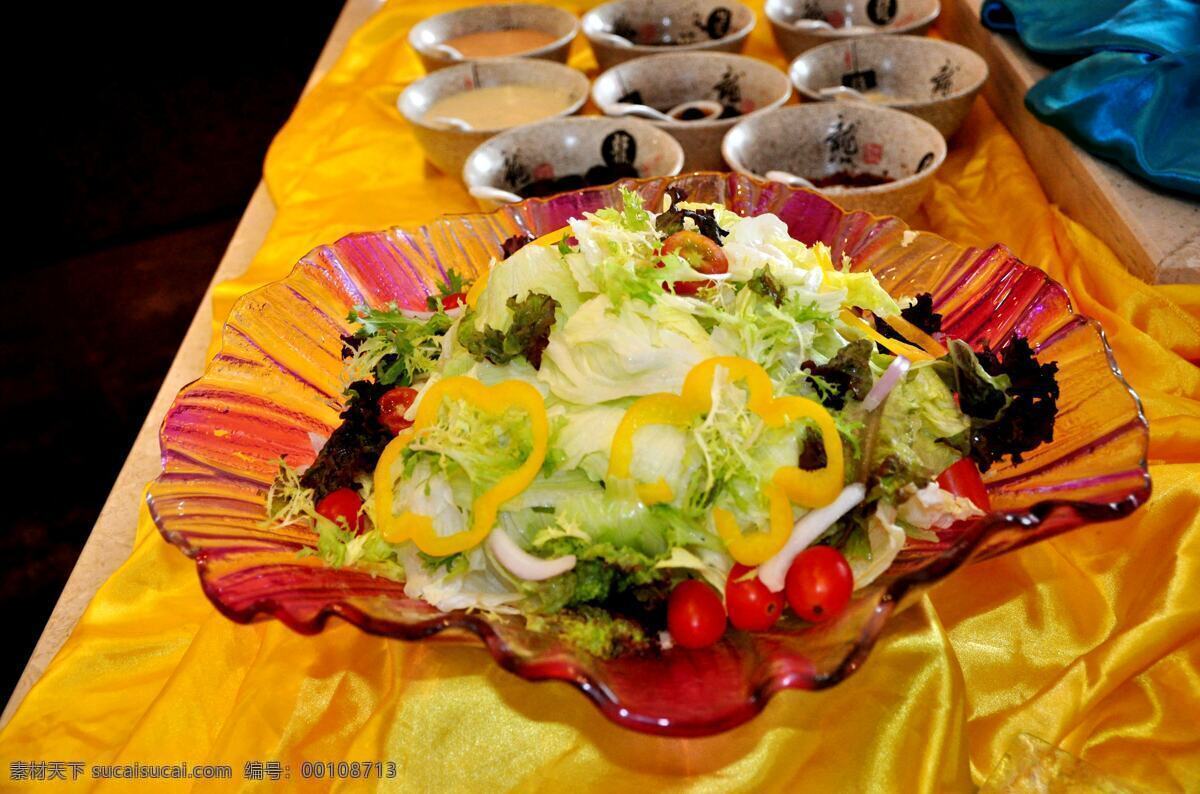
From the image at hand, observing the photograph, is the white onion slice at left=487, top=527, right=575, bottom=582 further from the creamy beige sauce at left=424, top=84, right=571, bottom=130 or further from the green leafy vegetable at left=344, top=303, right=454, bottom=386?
the creamy beige sauce at left=424, top=84, right=571, bottom=130

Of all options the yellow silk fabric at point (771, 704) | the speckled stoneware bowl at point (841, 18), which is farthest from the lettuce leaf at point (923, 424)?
the speckled stoneware bowl at point (841, 18)

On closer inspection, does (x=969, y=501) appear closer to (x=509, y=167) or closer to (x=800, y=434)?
(x=800, y=434)

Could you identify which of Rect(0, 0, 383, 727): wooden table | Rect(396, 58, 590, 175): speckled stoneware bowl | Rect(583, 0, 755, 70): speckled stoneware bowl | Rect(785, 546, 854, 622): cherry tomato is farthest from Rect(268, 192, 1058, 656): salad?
Rect(583, 0, 755, 70): speckled stoneware bowl

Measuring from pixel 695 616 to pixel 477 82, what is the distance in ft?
7.40

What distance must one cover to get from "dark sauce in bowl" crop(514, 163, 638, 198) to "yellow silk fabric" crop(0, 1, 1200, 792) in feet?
3.98

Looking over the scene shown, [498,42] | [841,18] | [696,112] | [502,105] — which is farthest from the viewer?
[498,42]

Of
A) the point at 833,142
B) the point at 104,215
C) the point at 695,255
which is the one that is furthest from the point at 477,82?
the point at 104,215

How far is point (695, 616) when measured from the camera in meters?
1.16

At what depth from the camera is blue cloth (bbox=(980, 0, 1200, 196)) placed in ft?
6.64

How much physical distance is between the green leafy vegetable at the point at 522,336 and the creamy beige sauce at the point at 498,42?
212 centimetres

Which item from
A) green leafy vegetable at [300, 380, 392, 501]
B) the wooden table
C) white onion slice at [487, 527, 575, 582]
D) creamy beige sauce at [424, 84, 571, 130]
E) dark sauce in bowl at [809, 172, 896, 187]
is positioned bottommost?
the wooden table

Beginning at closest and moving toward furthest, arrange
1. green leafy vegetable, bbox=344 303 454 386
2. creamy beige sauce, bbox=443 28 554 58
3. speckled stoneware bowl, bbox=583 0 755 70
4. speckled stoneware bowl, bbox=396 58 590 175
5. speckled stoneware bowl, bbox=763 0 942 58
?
green leafy vegetable, bbox=344 303 454 386 → speckled stoneware bowl, bbox=396 58 590 175 → speckled stoneware bowl, bbox=763 0 942 58 → speckled stoneware bowl, bbox=583 0 755 70 → creamy beige sauce, bbox=443 28 554 58

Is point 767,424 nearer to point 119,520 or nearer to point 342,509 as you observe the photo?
point 342,509

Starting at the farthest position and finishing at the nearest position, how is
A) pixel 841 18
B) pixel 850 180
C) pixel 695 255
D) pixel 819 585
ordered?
pixel 841 18 → pixel 850 180 → pixel 695 255 → pixel 819 585
